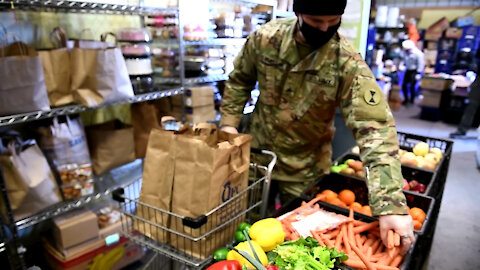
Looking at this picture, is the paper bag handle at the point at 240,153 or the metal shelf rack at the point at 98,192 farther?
the metal shelf rack at the point at 98,192

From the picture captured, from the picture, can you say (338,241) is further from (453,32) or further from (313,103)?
(453,32)

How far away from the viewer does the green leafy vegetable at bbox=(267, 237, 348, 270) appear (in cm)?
100

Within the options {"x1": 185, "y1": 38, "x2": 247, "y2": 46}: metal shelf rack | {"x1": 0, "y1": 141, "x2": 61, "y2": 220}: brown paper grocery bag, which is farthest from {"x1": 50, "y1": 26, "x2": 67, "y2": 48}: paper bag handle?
{"x1": 185, "y1": 38, "x2": 247, "y2": 46}: metal shelf rack

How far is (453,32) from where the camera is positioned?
301 inches

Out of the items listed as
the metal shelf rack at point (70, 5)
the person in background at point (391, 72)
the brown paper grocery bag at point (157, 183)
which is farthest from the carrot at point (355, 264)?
the person in background at point (391, 72)

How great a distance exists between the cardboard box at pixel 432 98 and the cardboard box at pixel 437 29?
1947 millimetres

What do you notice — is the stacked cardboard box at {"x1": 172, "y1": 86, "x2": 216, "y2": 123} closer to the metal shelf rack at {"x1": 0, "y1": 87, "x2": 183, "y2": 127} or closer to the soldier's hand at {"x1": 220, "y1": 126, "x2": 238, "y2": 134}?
the metal shelf rack at {"x1": 0, "y1": 87, "x2": 183, "y2": 127}

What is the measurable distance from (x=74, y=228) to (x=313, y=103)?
1.69 meters

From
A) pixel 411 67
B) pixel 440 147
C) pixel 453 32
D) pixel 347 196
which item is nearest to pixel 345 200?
pixel 347 196

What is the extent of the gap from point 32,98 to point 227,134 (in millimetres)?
1024

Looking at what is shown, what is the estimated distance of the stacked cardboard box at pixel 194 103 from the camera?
8.61 feet

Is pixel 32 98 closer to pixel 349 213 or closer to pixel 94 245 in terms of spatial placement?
pixel 94 245

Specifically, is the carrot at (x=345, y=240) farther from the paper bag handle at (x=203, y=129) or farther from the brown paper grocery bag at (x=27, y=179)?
the brown paper grocery bag at (x=27, y=179)

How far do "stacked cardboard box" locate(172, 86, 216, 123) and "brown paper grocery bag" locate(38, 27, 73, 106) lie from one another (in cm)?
89
